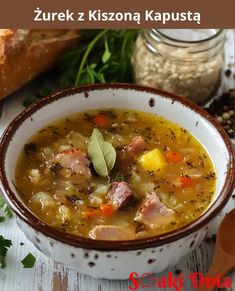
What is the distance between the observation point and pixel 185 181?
135 inches

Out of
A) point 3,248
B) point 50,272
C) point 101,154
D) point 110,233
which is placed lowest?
point 50,272

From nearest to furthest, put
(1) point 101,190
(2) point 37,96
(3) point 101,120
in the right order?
(1) point 101,190, (3) point 101,120, (2) point 37,96

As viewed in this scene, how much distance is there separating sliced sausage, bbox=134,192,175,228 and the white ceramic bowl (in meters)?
0.17

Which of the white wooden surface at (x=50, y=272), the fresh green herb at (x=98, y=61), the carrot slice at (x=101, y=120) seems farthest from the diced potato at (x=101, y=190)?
the fresh green herb at (x=98, y=61)

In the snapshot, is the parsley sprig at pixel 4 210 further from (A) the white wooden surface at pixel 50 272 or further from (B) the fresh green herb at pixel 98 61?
(B) the fresh green herb at pixel 98 61

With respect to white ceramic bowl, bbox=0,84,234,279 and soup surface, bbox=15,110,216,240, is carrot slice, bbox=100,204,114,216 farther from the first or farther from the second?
white ceramic bowl, bbox=0,84,234,279

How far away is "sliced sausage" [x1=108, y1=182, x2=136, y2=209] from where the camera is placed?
3234mm

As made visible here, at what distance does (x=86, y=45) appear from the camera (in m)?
4.74

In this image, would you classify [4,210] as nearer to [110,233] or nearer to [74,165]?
[74,165]

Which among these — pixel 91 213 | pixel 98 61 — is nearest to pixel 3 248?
pixel 91 213

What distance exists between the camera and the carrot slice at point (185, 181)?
341cm

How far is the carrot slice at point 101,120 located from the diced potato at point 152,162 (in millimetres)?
395

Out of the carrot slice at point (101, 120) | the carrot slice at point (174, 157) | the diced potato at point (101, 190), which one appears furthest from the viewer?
the carrot slice at point (101, 120)

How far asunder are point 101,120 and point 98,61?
0.92 meters
